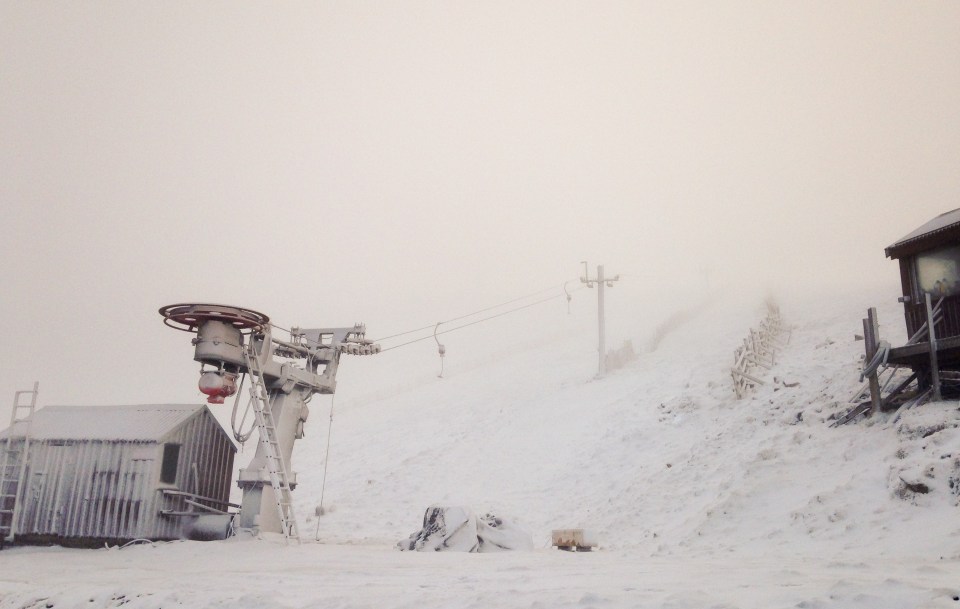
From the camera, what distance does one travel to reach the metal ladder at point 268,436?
16047 mm

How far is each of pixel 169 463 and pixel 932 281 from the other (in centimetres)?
1848

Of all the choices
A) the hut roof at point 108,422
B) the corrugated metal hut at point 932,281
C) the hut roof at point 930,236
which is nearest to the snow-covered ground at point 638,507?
the corrugated metal hut at point 932,281

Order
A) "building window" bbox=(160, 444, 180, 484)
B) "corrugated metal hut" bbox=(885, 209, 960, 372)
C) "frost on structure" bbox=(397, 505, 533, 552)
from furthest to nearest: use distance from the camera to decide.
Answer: "building window" bbox=(160, 444, 180, 484) < "corrugated metal hut" bbox=(885, 209, 960, 372) < "frost on structure" bbox=(397, 505, 533, 552)

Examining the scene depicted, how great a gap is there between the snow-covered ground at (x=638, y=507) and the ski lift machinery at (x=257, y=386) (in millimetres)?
954

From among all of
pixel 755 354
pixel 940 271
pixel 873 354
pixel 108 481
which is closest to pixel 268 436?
pixel 108 481

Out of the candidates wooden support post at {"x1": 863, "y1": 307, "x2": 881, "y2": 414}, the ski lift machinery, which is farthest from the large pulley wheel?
wooden support post at {"x1": 863, "y1": 307, "x2": 881, "y2": 414}

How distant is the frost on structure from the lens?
45.5 ft

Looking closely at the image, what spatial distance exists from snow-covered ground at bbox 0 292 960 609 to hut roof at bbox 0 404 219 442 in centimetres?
264

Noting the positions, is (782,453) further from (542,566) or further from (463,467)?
(463,467)

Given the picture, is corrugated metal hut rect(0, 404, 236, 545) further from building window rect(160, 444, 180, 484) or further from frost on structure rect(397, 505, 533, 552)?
frost on structure rect(397, 505, 533, 552)

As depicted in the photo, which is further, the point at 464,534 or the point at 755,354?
the point at 755,354

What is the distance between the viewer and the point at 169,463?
16.8m

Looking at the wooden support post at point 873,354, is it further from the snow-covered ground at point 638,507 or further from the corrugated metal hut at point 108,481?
the corrugated metal hut at point 108,481

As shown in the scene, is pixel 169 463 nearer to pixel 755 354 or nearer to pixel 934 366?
pixel 934 366
